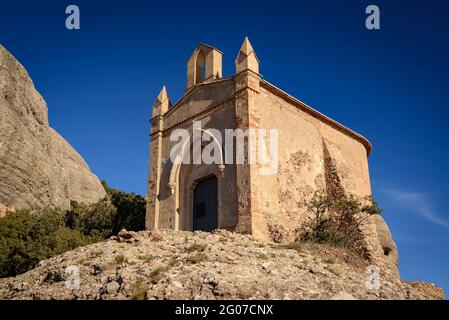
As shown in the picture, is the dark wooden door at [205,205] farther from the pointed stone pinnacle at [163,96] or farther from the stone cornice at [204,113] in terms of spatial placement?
the pointed stone pinnacle at [163,96]

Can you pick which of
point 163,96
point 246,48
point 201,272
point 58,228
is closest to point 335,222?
point 246,48

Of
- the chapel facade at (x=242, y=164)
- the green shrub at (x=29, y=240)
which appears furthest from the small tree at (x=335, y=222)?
the green shrub at (x=29, y=240)

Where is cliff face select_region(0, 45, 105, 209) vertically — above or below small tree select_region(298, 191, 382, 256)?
above

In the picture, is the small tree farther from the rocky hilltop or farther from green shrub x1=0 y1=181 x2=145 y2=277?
green shrub x1=0 y1=181 x2=145 y2=277

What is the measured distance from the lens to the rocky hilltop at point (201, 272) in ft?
30.4

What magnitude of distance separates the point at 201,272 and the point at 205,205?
7.85 m

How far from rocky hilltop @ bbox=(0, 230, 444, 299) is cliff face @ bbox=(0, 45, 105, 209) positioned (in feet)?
28.2

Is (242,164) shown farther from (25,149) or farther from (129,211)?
(25,149)

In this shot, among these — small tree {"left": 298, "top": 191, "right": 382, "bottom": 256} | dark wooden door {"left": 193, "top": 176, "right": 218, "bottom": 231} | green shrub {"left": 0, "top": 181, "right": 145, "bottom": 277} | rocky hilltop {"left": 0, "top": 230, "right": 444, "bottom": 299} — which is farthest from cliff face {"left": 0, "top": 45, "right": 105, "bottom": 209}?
small tree {"left": 298, "top": 191, "right": 382, "bottom": 256}

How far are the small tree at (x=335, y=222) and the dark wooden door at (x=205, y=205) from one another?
324 cm

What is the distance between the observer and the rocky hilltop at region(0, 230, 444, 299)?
9266 millimetres

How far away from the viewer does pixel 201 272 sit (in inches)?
395

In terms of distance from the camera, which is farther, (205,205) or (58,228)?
(58,228)
